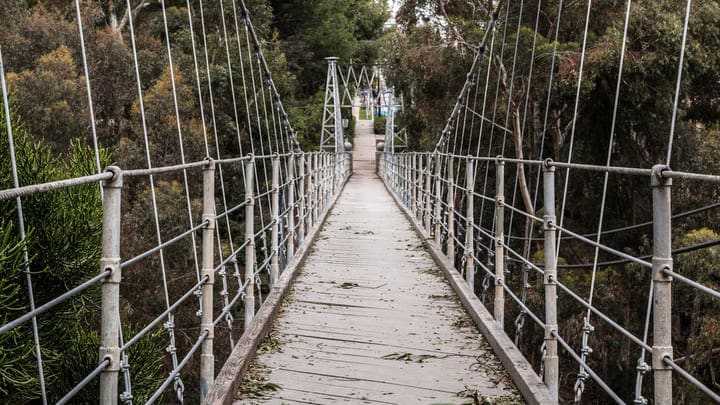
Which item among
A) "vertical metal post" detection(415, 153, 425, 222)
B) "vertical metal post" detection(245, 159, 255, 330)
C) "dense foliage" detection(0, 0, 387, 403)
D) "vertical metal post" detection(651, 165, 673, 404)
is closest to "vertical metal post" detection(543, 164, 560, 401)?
"vertical metal post" detection(651, 165, 673, 404)

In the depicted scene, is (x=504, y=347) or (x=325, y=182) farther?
(x=325, y=182)

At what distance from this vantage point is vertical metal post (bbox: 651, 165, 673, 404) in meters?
1.88

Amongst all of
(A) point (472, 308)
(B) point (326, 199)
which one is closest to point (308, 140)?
(B) point (326, 199)

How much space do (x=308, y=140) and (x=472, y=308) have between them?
98.3 feet

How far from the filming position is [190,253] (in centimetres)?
1462

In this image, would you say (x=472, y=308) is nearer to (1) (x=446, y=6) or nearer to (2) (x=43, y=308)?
(2) (x=43, y=308)

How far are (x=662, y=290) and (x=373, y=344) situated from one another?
6.72 ft

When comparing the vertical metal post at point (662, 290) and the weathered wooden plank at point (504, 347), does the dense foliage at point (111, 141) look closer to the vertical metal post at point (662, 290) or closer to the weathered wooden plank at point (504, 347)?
the weathered wooden plank at point (504, 347)

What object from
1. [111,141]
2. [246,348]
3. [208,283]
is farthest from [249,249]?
[111,141]

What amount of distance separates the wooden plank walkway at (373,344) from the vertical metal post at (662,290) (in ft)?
3.71

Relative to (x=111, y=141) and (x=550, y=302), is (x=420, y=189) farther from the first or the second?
(x=111, y=141)

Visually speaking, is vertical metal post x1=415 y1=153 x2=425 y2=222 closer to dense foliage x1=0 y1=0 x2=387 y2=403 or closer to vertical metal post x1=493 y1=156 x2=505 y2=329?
dense foliage x1=0 y1=0 x2=387 y2=403

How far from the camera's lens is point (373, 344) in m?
3.77

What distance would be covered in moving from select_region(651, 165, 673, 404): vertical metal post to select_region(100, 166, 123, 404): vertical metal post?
1.32 meters
